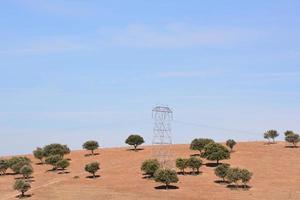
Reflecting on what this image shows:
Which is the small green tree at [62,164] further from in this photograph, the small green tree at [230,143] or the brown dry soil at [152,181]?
the small green tree at [230,143]

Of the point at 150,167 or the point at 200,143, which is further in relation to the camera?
the point at 200,143

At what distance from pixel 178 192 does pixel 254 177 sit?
82.1 feet

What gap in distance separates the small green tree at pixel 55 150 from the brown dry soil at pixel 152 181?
13.8 ft

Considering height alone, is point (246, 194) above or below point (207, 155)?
below

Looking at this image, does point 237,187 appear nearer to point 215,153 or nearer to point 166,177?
point 166,177

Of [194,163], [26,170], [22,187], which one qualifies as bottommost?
[22,187]

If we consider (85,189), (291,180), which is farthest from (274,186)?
(85,189)

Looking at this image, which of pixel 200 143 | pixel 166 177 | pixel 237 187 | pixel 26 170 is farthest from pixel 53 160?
pixel 237 187

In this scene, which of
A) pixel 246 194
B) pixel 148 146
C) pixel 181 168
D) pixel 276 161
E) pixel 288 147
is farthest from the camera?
pixel 148 146

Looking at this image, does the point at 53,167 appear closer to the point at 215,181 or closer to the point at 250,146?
the point at 215,181

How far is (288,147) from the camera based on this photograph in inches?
6909

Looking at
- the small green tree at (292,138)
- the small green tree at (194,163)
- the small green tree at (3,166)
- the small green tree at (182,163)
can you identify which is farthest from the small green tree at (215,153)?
the small green tree at (3,166)

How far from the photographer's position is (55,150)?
166 m

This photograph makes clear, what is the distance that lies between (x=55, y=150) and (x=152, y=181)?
4325 cm
